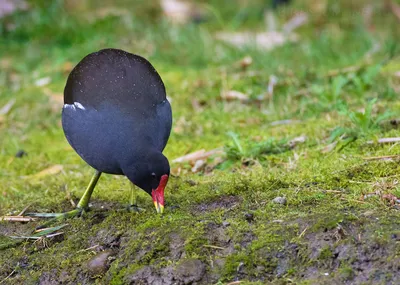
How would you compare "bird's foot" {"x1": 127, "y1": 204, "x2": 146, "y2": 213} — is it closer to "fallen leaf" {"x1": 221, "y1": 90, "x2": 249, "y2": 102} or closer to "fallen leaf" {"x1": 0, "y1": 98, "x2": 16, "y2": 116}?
"fallen leaf" {"x1": 221, "y1": 90, "x2": 249, "y2": 102}

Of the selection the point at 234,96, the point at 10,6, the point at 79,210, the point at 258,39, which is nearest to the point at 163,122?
the point at 79,210

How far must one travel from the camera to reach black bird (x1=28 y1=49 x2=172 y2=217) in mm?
3277

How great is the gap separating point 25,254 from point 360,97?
322 centimetres

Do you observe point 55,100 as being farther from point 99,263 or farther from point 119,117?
point 99,263

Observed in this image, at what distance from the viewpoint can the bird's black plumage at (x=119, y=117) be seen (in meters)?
3.28

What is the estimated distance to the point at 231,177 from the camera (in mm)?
3850

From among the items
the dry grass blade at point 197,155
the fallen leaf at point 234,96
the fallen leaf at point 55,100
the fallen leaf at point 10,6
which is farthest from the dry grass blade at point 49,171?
the fallen leaf at point 10,6

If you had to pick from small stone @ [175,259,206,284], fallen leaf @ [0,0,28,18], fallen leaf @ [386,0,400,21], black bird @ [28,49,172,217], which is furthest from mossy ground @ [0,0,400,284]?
fallen leaf @ [0,0,28,18]

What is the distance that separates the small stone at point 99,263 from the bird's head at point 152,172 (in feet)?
1.29

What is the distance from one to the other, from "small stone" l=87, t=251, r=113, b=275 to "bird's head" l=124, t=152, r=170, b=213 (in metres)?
0.39

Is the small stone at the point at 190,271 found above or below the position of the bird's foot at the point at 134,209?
above

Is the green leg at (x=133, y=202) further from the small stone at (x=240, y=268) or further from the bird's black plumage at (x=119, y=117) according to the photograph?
the small stone at (x=240, y=268)

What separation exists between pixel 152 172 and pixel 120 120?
1.14 ft

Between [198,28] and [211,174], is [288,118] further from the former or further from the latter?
[198,28]
